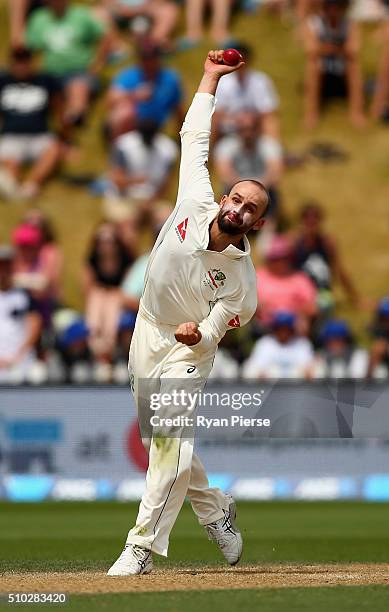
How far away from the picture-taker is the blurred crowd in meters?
15.1

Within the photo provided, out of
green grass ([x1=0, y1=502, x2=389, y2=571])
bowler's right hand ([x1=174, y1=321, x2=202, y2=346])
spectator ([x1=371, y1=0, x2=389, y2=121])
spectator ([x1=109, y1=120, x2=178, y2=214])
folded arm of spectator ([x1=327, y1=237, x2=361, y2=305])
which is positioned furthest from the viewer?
spectator ([x1=371, y1=0, x2=389, y2=121])

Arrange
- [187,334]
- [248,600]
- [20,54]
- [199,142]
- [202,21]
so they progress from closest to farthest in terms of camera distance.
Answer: [248,600] → [187,334] → [199,142] → [20,54] → [202,21]

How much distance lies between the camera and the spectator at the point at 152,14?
1925 cm

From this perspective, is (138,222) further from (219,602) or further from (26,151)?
(219,602)

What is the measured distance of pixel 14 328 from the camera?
15.3 meters

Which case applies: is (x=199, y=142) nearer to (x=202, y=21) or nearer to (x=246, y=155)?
(x=246, y=155)

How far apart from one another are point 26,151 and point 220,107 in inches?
113

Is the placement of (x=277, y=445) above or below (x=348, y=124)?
below

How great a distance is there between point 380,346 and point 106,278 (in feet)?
11.6

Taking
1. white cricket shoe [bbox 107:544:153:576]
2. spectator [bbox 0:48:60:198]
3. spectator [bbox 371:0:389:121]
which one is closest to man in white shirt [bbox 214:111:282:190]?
spectator [bbox 371:0:389:121]

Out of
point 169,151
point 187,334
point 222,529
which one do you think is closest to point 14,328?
point 169,151

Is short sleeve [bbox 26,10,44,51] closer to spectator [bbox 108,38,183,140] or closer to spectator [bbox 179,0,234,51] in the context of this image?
spectator [bbox 108,38,183,140]

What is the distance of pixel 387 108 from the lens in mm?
19188

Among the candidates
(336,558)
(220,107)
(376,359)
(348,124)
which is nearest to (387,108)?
(348,124)
